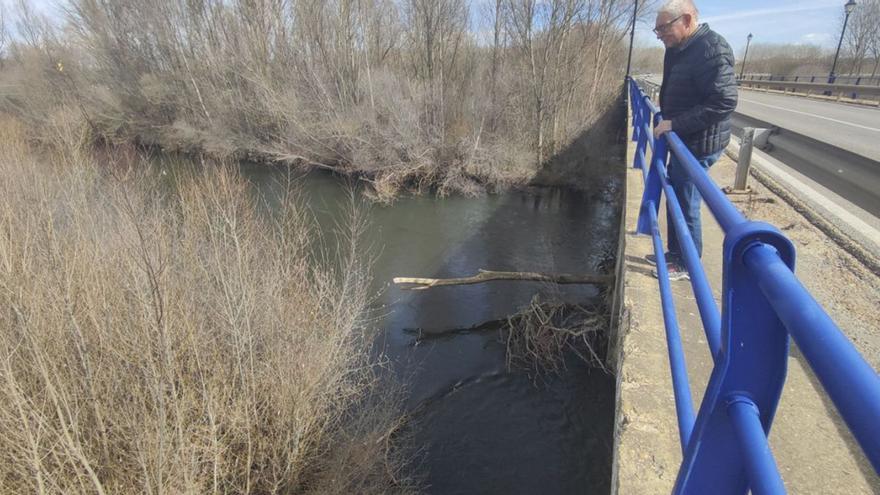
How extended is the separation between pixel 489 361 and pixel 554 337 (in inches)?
49.0

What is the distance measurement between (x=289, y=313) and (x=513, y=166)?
553 inches

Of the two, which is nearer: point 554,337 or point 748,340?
point 748,340

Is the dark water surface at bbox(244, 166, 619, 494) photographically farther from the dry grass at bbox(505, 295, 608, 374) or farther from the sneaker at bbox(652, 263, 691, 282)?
the sneaker at bbox(652, 263, 691, 282)

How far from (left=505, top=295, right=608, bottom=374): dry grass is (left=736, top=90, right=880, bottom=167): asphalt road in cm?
485

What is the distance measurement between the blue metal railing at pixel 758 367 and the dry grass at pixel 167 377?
165 inches

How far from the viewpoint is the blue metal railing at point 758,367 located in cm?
63

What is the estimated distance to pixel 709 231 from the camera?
484 centimetres

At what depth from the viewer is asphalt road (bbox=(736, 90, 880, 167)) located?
9055 millimetres

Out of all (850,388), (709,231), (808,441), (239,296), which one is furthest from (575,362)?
(850,388)

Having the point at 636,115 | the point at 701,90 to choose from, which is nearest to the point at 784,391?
the point at 701,90

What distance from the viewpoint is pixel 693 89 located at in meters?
3.40

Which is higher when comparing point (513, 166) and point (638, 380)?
point (638, 380)

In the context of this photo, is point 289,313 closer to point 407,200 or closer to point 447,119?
point 407,200

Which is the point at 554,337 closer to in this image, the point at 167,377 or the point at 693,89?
the point at 693,89
